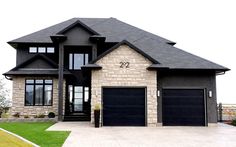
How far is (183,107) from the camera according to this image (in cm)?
1820

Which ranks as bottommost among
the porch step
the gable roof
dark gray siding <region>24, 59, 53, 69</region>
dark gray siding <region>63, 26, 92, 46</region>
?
the porch step

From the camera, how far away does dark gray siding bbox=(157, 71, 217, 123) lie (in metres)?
18.2

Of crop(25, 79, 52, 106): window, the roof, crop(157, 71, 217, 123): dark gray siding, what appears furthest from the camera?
crop(25, 79, 52, 106): window

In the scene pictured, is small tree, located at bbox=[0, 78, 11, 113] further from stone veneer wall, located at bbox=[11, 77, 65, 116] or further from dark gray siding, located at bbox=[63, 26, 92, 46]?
dark gray siding, located at bbox=[63, 26, 92, 46]

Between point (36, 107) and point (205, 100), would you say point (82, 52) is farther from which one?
point (205, 100)

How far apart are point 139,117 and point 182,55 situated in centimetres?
594

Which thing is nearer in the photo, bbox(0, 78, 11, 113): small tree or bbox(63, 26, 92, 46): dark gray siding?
bbox(63, 26, 92, 46): dark gray siding

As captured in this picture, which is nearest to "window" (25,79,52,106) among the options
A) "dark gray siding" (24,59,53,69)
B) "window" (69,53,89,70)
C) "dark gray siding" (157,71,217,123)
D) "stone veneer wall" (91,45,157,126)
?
"dark gray siding" (24,59,53,69)

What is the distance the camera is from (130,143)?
1068 cm

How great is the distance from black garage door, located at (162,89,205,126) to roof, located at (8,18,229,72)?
1724mm

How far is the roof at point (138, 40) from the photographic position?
18484 millimetres

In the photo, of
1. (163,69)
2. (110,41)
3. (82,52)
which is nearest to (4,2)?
(82,52)

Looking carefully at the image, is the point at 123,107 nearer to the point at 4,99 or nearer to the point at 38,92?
the point at 38,92

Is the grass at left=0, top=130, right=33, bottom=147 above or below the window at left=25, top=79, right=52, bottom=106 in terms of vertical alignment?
below
